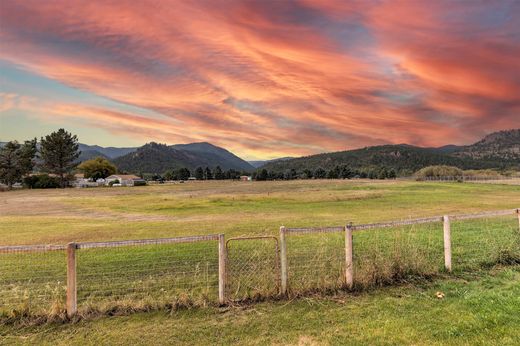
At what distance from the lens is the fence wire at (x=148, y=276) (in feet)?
25.1

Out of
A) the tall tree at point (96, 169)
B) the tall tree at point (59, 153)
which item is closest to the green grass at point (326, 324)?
the tall tree at point (59, 153)

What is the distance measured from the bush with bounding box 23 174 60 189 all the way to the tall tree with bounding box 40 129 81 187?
4906 mm

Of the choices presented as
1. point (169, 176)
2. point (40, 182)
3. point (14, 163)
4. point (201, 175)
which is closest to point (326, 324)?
point (40, 182)

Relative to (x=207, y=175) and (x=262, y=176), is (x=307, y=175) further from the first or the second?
(x=207, y=175)

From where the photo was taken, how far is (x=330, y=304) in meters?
7.26

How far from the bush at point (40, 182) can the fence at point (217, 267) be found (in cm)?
9702

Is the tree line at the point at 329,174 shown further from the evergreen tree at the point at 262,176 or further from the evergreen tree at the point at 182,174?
the evergreen tree at the point at 182,174

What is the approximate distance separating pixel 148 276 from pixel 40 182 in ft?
345

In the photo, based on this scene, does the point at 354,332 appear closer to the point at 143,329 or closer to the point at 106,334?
the point at 143,329

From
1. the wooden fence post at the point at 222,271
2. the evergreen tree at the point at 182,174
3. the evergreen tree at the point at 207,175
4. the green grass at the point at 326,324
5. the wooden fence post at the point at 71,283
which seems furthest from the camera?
the evergreen tree at the point at 207,175

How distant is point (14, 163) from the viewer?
92812mm

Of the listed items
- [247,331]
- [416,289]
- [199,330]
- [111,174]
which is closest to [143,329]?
[199,330]

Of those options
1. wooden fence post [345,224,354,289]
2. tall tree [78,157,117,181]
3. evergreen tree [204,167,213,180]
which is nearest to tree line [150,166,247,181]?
evergreen tree [204,167,213,180]

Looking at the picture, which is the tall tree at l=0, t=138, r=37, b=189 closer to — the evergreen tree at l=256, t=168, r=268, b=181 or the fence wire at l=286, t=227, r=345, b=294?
the evergreen tree at l=256, t=168, r=268, b=181
